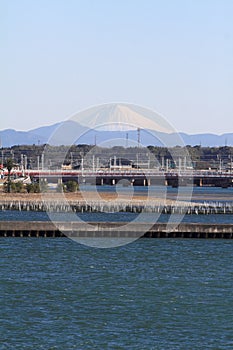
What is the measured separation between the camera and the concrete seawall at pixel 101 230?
2290 inches

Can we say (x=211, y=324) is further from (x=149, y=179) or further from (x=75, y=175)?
(x=149, y=179)

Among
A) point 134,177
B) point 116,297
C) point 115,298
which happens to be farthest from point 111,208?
point 134,177

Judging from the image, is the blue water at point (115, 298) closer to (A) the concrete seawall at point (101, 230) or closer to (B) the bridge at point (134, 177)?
(A) the concrete seawall at point (101, 230)

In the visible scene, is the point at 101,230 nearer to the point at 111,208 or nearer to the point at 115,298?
the point at 115,298

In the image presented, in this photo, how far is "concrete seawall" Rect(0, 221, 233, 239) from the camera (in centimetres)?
5817

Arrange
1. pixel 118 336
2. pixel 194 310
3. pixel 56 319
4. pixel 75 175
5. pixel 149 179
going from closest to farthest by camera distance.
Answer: pixel 118 336, pixel 56 319, pixel 194 310, pixel 75 175, pixel 149 179

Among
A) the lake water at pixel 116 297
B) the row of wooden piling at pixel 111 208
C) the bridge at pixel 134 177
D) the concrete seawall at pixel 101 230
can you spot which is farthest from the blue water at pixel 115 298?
the bridge at pixel 134 177

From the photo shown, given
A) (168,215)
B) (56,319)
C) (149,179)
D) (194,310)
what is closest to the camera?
(56,319)

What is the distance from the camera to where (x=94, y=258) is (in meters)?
50.1

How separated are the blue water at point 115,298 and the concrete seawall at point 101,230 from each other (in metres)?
3.88

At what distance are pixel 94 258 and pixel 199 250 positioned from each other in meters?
7.42

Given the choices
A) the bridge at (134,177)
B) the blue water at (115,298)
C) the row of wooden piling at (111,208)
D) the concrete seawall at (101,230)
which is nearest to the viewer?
the blue water at (115,298)

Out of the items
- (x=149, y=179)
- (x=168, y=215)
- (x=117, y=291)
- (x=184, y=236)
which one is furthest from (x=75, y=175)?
(x=117, y=291)

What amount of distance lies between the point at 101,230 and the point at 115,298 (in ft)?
73.3
